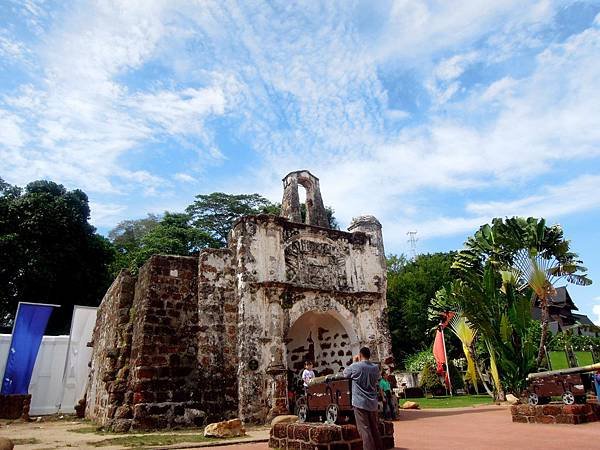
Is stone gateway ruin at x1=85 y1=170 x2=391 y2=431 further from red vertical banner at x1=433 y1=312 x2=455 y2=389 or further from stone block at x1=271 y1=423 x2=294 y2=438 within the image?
red vertical banner at x1=433 y1=312 x2=455 y2=389

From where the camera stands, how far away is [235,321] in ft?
37.0

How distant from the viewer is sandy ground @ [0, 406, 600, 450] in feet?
21.3

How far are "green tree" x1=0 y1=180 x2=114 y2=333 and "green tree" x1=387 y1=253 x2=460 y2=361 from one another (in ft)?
65.7

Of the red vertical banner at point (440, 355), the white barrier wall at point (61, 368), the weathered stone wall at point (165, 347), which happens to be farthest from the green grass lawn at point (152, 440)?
the red vertical banner at point (440, 355)

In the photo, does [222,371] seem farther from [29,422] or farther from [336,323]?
[29,422]

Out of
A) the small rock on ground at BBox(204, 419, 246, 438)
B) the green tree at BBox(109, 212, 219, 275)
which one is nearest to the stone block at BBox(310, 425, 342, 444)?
the small rock on ground at BBox(204, 419, 246, 438)

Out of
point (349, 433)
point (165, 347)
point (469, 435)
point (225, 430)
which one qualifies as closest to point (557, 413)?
point (469, 435)

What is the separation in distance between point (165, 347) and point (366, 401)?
6.40 meters

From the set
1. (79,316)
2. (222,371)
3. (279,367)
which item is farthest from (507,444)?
(79,316)

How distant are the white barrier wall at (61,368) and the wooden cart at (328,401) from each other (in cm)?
1244

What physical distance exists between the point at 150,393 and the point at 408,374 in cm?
1681

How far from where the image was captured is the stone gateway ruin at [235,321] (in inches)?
401

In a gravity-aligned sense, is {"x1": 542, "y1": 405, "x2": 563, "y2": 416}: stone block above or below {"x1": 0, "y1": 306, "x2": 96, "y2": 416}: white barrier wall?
below

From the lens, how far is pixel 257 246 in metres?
11.9
